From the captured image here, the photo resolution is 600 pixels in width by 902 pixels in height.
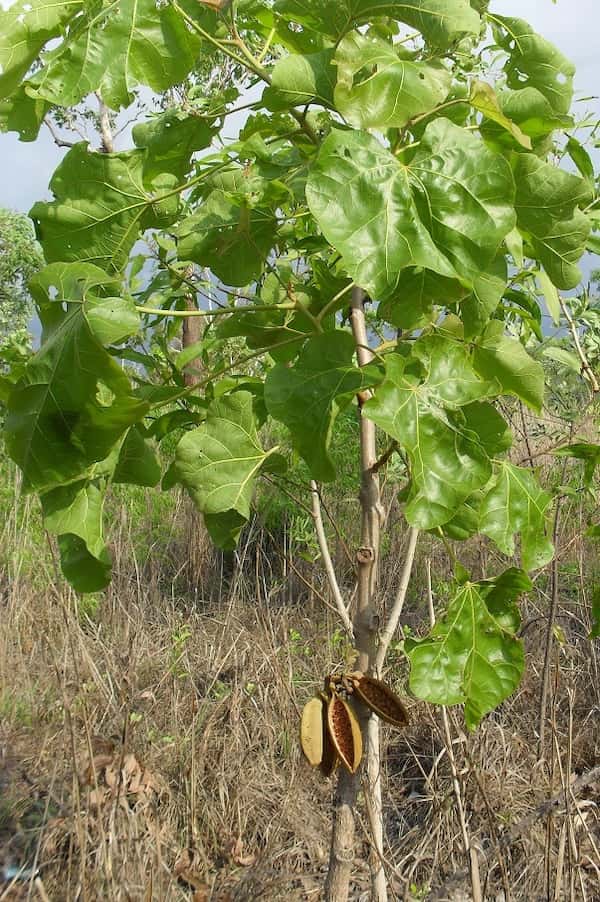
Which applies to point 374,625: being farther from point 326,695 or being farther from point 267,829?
point 267,829

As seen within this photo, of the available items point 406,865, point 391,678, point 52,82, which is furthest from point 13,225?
point 52,82

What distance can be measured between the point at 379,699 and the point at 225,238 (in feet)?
1.73

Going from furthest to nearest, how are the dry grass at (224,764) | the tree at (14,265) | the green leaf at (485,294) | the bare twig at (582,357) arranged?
the tree at (14,265) → the dry grass at (224,764) → the bare twig at (582,357) → the green leaf at (485,294)

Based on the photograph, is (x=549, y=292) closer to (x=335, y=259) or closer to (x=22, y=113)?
(x=335, y=259)

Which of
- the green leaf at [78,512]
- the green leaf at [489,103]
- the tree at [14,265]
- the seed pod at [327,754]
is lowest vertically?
the tree at [14,265]

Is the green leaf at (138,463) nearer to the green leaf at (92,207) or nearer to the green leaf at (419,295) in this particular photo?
the green leaf at (92,207)

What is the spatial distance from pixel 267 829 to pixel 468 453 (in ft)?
4.84

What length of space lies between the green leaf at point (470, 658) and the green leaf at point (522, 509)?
77mm

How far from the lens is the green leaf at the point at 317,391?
2.31ft

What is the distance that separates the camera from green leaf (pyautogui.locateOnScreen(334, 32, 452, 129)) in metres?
0.61

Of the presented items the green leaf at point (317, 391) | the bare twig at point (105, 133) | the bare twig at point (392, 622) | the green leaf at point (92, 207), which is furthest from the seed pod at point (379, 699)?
the bare twig at point (105, 133)

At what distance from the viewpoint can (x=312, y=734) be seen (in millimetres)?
838

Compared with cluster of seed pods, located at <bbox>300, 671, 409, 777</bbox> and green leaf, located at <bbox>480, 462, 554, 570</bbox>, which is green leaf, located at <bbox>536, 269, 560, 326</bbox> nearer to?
green leaf, located at <bbox>480, 462, 554, 570</bbox>

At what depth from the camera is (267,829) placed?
6.07 feet
